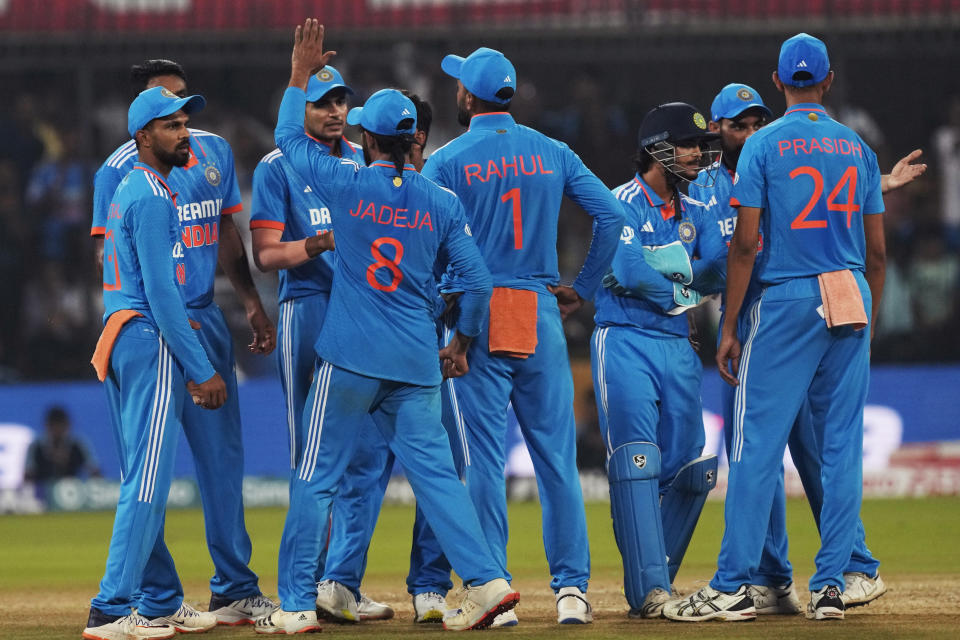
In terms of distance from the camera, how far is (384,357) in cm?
645

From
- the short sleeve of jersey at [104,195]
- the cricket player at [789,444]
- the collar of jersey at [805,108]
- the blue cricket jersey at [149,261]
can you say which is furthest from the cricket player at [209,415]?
the collar of jersey at [805,108]

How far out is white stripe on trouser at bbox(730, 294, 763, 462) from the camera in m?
6.76

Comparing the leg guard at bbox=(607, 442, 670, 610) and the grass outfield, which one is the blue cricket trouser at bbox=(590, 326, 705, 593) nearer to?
the leg guard at bbox=(607, 442, 670, 610)

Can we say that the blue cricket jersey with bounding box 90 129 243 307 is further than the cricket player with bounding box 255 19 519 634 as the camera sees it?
Yes

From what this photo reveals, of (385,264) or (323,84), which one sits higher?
(323,84)

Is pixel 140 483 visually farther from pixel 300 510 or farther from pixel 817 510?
pixel 817 510

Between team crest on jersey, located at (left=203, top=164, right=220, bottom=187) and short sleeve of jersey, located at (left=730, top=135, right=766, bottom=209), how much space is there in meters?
2.64

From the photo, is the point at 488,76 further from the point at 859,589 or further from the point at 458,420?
the point at 859,589

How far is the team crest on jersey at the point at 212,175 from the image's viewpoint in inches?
279

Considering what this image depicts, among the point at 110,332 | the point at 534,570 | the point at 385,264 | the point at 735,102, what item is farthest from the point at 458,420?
the point at 534,570

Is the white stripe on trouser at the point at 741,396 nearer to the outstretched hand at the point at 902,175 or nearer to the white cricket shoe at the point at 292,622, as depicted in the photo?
the outstretched hand at the point at 902,175

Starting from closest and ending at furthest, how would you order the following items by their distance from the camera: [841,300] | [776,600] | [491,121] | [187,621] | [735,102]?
[841,300]
[187,621]
[491,121]
[776,600]
[735,102]

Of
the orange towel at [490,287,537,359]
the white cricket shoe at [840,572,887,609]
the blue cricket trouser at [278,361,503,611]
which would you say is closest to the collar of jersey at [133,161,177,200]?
the blue cricket trouser at [278,361,503,611]

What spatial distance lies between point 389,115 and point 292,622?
2.40 metres
